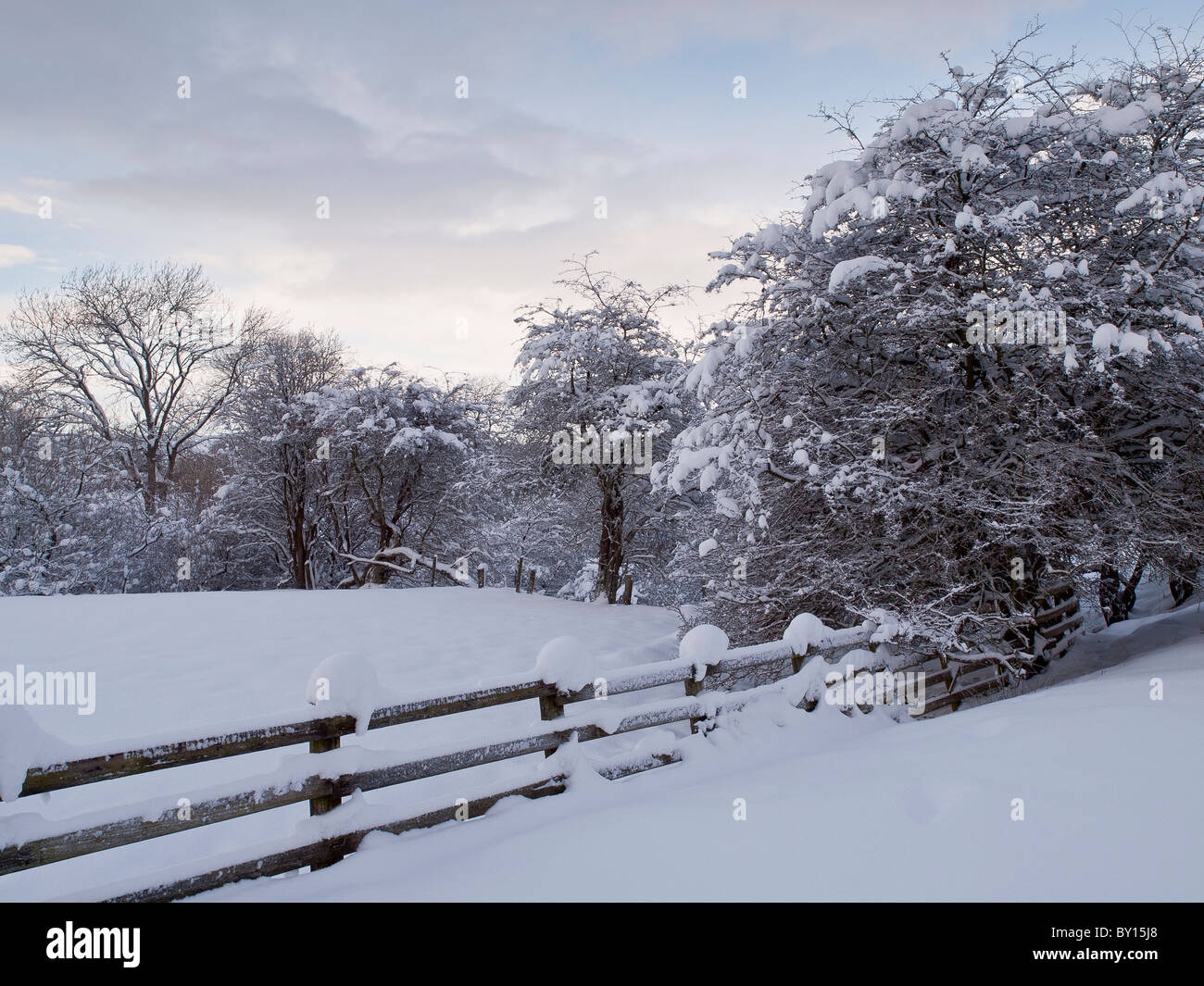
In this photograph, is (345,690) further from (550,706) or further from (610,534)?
(610,534)

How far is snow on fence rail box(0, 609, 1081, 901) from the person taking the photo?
284cm

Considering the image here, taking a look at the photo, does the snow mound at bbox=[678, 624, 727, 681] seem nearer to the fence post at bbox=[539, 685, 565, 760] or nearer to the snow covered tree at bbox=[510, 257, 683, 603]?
the fence post at bbox=[539, 685, 565, 760]

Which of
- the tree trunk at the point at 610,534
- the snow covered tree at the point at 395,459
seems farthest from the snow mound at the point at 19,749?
the snow covered tree at the point at 395,459

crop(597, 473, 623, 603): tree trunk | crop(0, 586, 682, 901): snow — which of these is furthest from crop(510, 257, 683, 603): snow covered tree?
crop(0, 586, 682, 901): snow

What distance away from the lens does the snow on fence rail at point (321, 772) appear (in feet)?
9.30

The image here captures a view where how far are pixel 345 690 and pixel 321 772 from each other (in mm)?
430

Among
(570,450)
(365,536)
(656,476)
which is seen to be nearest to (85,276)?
(365,536)

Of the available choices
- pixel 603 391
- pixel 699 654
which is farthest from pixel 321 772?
pixel 603 391

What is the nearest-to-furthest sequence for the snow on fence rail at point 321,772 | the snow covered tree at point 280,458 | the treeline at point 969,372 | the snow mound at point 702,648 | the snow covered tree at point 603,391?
the snow on fence rail at point 321,772 < the snow mound at point 702,648 < the treeline at point 969,372 < the snow covered tree at point 603,391 < the snow covered tree at point 280,458

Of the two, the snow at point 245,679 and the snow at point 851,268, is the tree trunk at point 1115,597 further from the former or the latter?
the snow at point 245,679

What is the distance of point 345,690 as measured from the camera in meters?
3.60
